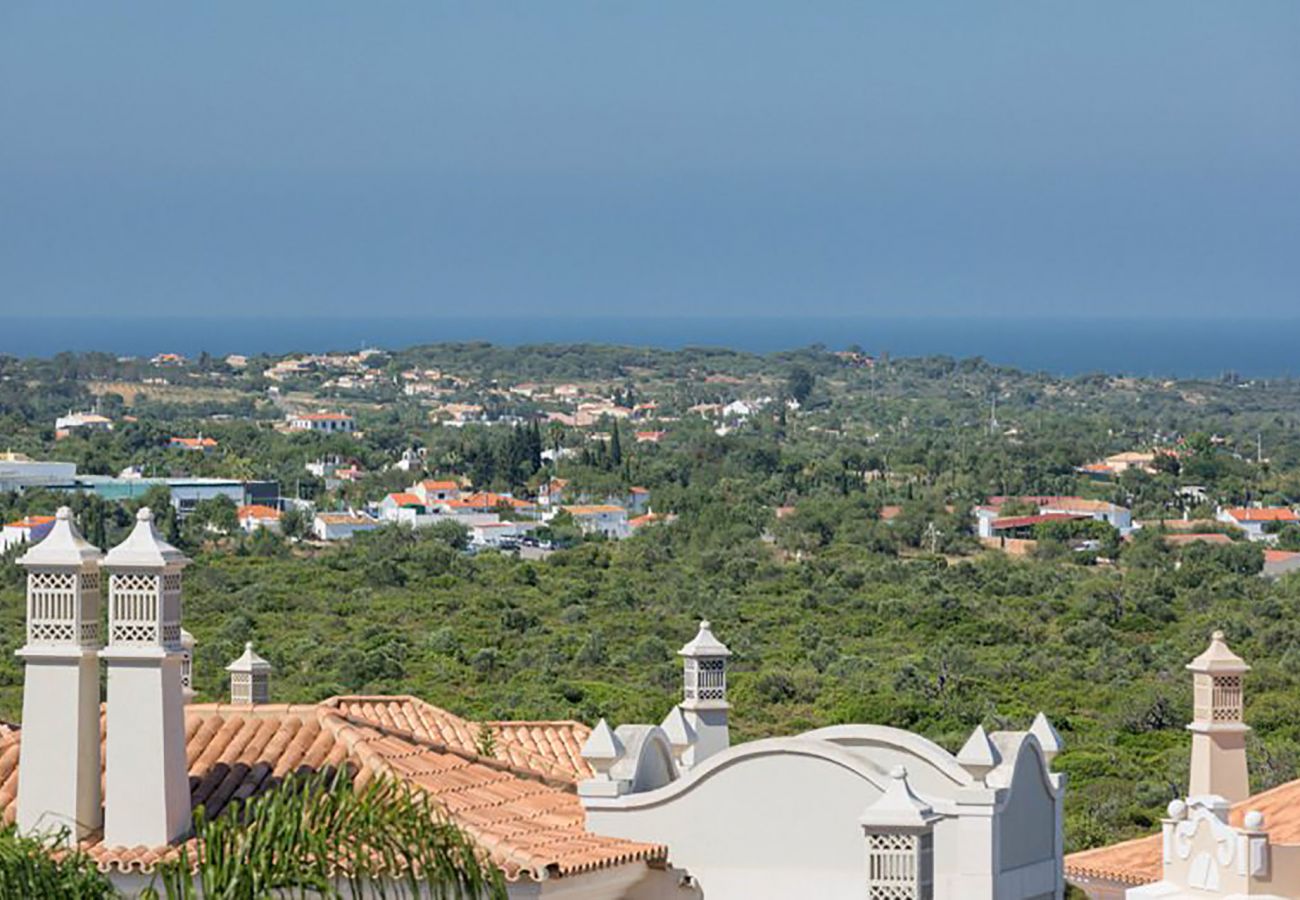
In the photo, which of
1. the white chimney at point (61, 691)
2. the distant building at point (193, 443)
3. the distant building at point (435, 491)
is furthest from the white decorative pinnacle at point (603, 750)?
the distant building at point (193, 443)

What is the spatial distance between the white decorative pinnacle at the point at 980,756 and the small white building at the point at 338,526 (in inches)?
3596

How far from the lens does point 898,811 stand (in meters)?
12.9

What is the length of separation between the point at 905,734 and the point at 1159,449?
13713 cm

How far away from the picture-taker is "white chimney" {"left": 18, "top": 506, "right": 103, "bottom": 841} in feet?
46.7

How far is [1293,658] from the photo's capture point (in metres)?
59.8

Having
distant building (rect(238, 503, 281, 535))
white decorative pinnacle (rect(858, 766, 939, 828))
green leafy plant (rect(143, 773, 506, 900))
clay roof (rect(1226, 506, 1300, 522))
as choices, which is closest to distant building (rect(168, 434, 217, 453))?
distant building (rect(238, 503, 281, 535))

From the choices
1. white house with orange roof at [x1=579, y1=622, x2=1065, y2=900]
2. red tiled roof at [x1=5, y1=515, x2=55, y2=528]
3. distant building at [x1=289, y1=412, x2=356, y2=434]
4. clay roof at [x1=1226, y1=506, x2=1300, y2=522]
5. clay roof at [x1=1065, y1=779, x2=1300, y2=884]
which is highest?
white house with orange roof at [x1=579, y1=622, x2=1065, y2=900]

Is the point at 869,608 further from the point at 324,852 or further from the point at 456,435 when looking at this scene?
the point at 456,435

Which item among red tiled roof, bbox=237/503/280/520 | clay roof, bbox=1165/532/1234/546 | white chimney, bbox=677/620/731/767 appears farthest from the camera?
red tiled roof, bbox=237/503/280/520

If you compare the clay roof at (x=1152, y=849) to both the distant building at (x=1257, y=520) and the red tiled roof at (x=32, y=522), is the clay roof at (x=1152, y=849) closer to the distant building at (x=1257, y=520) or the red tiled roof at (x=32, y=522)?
the red tiled roof at (x=32, y=522)

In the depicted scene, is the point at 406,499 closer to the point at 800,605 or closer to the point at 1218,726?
the point at 800,605

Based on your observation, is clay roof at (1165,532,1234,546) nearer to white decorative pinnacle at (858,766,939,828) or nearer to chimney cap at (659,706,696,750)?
chimney cap at (659,706,696,750)

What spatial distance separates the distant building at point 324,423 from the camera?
17600cm

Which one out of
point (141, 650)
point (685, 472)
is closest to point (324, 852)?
point (141, 650)
